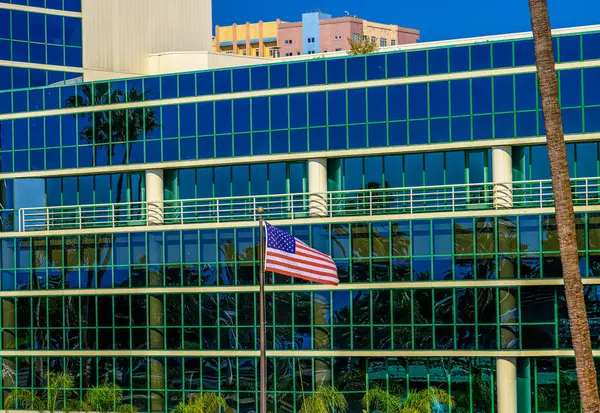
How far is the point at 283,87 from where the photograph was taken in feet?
202

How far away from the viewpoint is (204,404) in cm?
5891

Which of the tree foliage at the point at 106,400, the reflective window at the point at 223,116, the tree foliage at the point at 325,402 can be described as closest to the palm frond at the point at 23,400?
the tree foliage at the point at 106,400

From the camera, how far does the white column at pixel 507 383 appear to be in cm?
5638

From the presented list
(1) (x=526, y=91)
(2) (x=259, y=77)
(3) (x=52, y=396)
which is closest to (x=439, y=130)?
(1) (x=526, y=91)

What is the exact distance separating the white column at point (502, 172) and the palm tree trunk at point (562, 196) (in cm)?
2152

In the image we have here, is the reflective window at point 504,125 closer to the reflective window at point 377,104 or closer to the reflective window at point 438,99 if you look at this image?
the reflective window at point 438,99

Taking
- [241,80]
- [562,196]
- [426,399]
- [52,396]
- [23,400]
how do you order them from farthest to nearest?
1. [23,400]
2. [52,396]
3. [241,80]
4. [426,399]
5. [562,196]

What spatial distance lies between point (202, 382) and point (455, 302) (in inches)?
460

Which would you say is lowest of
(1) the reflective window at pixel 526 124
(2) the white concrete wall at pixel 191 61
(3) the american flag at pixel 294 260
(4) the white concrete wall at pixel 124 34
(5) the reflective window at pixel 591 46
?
(3) the american flag at pixel 294 260

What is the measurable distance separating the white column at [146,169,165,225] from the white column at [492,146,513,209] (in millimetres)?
15000

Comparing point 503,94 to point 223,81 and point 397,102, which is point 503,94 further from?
point 223,81

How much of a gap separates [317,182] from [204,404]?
33.8 feet

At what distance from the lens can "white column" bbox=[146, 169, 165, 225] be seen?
64062 millimetres

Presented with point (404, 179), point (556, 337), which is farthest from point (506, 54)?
point (556, 337)
